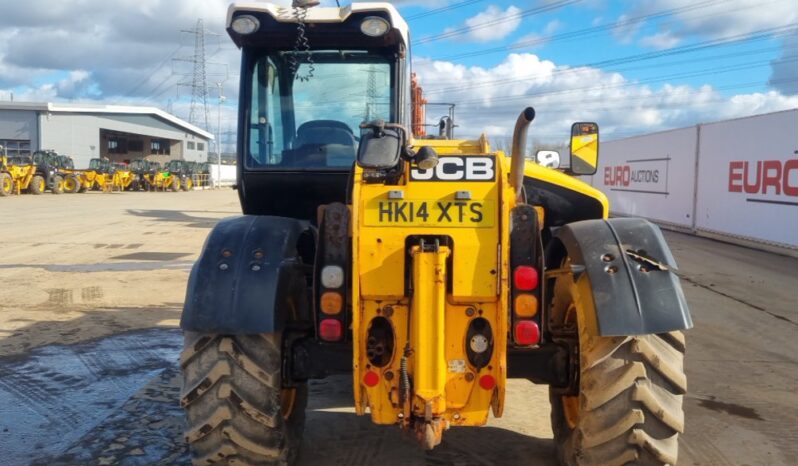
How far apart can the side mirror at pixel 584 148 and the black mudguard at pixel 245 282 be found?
172 cm

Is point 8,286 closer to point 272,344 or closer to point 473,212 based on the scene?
point 272,344

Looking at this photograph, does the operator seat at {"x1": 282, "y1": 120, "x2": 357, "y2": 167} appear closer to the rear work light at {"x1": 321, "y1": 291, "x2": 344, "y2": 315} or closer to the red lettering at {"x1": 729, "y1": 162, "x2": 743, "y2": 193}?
the rear work light at {"x1": 321, "y1": 291, "x2": 344, "y2": 315}

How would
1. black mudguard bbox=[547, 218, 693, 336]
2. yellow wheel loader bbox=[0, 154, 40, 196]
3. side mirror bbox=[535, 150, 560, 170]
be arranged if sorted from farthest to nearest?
yellow wheel loader bbox=[0, 154, 40, 196]
side mirror bbox=[535, 150, 560, 170]
black mudguard bbox=[547, 218, 693, 336]

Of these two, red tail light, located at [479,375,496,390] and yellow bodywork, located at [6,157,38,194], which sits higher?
yellow bodywork, located at [6,157,38,194]

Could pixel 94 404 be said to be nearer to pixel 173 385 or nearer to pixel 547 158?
pixel 173 385

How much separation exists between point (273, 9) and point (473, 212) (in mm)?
2049

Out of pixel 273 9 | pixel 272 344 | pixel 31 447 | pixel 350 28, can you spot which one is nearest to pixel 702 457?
pixel 272 344

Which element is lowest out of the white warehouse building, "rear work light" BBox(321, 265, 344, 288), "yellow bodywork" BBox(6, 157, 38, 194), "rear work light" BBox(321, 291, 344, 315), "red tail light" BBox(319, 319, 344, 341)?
"red tail light" BBox(319, 319, 344, 341)

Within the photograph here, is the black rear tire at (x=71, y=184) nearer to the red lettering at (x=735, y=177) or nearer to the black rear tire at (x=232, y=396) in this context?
the red lettering at (x=735, y=177)

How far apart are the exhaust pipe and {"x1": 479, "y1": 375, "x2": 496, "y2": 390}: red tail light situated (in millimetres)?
869

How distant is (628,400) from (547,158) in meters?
1.92

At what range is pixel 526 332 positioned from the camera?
3.43m

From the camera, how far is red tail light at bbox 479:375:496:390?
3.31m

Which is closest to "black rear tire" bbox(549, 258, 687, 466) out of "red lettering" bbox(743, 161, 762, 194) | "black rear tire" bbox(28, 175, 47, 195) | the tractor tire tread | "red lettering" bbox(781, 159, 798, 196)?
the tractor tire tread
